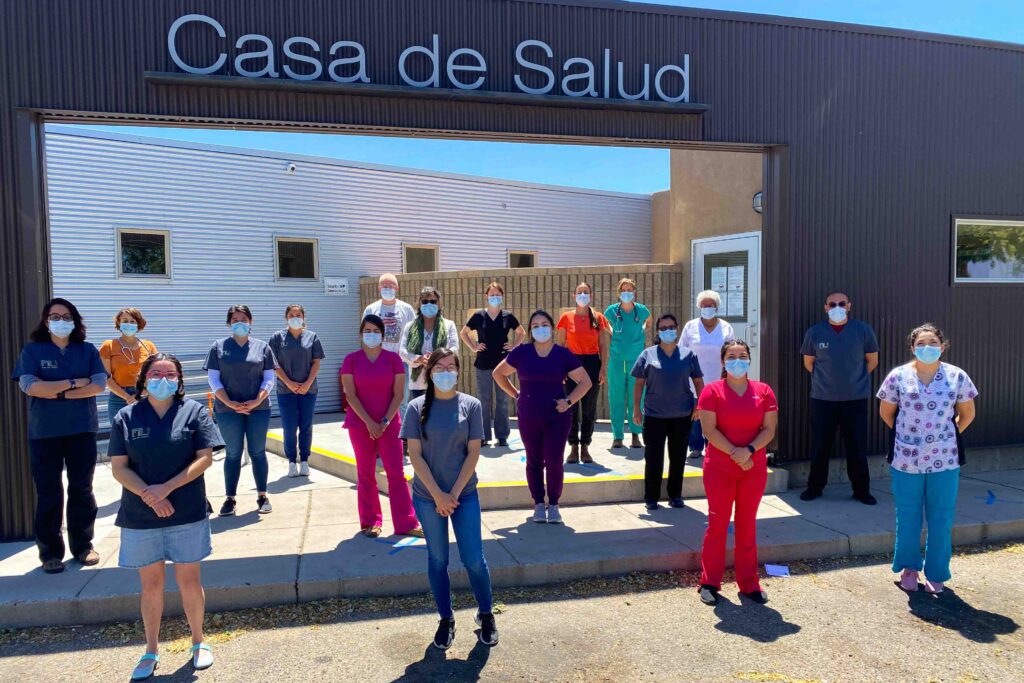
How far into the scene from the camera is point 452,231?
48.0 ft

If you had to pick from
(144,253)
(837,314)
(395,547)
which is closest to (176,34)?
(395,547)

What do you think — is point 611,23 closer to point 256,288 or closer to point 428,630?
point 428,630

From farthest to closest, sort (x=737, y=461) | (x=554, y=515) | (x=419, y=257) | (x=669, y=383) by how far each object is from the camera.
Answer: (x=419, y=257)
(x=669, y=383)
(x=554, y=515)
(x=737, y=461)

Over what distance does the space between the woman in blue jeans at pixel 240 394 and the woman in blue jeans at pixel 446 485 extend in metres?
2.71

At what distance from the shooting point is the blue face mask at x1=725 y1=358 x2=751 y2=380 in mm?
4539

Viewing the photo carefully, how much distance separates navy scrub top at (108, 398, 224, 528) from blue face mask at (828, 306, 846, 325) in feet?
18.1

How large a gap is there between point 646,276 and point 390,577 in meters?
6.55

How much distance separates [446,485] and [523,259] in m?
12.0

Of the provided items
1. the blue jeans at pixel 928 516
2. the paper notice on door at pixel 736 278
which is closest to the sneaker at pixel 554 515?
the blue jeans at pixel 928 516

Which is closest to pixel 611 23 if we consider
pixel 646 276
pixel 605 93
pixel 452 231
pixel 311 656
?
pixel 605 93

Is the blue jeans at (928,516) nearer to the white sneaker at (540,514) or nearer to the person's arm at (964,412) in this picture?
the person's arm at (964,412)

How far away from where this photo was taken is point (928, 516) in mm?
4773

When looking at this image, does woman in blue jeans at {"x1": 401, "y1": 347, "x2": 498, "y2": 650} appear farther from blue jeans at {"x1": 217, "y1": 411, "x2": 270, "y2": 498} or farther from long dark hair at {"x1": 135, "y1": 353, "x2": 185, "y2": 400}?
blue jeans at {"x1": 217, "y1": 411, "x2": 270, "y2": 498}

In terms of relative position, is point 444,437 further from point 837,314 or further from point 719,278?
point 719,278
